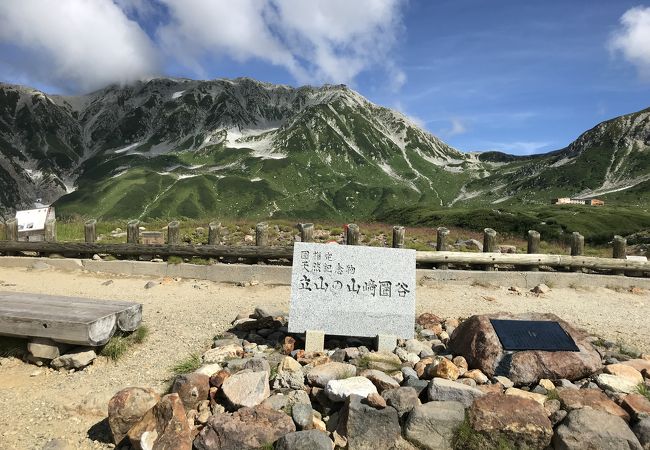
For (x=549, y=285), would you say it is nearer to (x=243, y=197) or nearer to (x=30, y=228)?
(x=30, y=228)

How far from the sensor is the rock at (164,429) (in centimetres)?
514

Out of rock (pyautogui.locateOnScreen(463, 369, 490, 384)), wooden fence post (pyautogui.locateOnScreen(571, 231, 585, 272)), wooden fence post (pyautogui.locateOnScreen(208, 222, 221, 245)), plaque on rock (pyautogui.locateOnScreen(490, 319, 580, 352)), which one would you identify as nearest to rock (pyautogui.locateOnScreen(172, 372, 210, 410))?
rock (pyautogui.locateOnScreen(463, 369, 490, 384))

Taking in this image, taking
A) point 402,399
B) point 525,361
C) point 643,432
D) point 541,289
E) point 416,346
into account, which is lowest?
point 643,432

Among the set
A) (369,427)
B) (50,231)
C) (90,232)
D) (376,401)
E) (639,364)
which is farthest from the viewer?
(50,231)

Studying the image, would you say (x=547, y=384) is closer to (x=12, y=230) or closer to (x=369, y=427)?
(x=369, y=427)

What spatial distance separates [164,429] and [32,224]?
1320 centimetres

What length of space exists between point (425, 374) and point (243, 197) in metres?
191

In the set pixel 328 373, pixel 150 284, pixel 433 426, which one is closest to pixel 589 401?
pixel 433 426

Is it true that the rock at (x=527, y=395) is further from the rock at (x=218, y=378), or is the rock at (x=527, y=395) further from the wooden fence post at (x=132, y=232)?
the wooden fence post at (x=132, y=232)

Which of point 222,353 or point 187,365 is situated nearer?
point 187,365

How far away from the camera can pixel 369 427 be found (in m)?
5.37

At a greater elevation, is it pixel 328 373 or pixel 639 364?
pixel 639 364

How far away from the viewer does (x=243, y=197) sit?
194 metres

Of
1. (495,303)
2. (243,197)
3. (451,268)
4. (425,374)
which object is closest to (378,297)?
(425,374)
